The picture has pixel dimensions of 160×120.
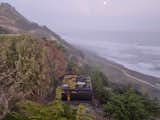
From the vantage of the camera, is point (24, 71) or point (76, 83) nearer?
point (24, 71)

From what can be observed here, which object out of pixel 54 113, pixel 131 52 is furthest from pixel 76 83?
pixel 131 52

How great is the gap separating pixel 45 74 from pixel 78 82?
1.18m

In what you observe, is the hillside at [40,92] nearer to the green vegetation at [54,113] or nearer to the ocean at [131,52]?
the green vegetation at [54,113]

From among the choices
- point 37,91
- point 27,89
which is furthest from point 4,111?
→ point 37,91

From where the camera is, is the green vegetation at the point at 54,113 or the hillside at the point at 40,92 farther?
the hillside at the point at 40,92

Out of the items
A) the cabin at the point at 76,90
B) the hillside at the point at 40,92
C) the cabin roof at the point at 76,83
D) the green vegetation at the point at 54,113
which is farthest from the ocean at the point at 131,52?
the green vegetation at the point at 54,113

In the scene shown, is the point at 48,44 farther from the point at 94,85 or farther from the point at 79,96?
the point at 79,96

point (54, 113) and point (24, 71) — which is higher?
point (24, 71)

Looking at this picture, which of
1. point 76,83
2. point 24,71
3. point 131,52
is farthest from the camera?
point 131,52

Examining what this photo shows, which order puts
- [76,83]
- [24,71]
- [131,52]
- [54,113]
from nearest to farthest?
1. [54,113]
2. [24,71]
3. [76,83]
4. [131,52]

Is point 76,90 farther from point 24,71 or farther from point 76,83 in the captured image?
point 24,71

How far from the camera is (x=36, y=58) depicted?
9.22m

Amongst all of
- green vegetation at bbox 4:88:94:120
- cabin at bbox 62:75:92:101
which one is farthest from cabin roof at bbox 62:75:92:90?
green vegetation at bbox 4:88:94:120

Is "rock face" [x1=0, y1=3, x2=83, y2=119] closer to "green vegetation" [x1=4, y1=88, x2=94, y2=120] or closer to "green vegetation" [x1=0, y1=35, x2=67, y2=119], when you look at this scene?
"green vegetation" [x1=0, y1=35, x2=67, y2=119]
